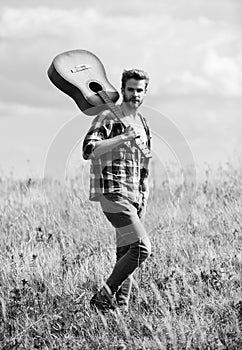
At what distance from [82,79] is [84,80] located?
2cm

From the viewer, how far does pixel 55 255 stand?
712 cm

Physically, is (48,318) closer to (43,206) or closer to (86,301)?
(86,301)

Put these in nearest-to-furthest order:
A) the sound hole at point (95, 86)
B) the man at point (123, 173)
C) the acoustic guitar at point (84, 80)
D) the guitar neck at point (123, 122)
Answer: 1. the man at point (123, 173)
2. the guitar neck at point (123, 122)
3. the acoustic guitar at point (84, 80)
4. the sound hole at point (95, 86)

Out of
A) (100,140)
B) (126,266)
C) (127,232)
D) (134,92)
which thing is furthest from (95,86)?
(126,266)

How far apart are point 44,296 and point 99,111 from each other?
1848mm

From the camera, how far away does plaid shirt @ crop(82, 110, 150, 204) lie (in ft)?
17.7

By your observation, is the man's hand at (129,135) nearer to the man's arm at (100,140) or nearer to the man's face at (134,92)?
the man's arm at (100,140)

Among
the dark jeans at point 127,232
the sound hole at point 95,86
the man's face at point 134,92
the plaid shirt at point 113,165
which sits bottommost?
the dark jeans at point 127,232

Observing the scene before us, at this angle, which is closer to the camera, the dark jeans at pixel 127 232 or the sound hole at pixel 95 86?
the dark jeans at pixel 127 232

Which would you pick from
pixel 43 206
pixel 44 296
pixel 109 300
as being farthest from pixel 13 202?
pixel 109 300

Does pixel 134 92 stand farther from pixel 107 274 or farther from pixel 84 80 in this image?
pixel 107 274

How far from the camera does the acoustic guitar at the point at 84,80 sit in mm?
5684

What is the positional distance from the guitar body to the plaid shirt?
25 centimetres

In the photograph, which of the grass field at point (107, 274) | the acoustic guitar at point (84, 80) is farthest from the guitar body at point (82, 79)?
the grass field at point (107, 274)
